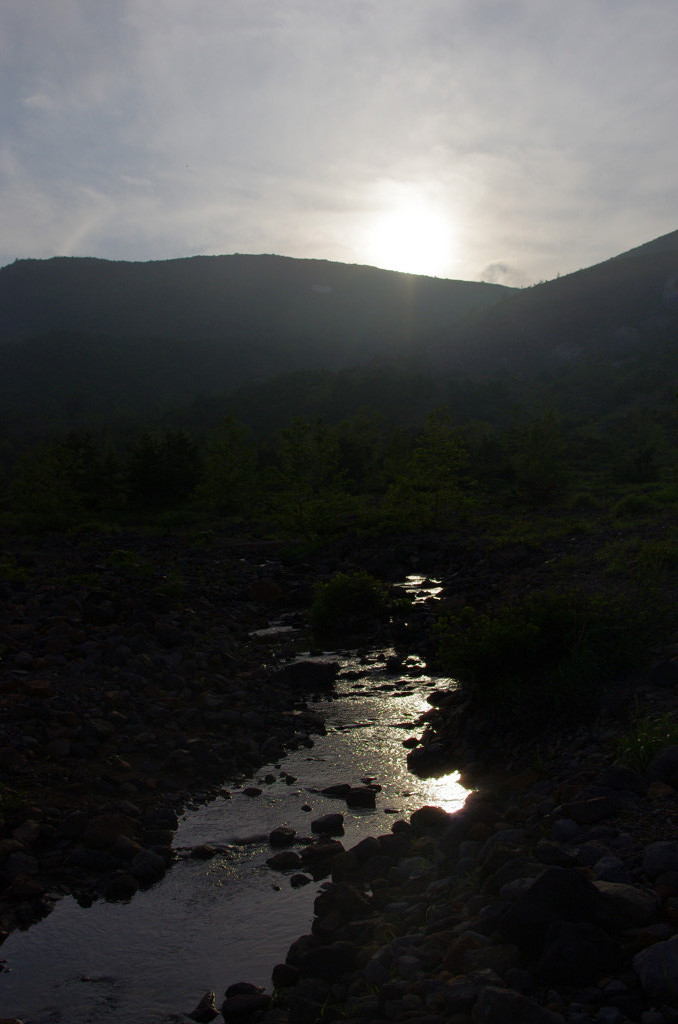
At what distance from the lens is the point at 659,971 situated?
3635mm

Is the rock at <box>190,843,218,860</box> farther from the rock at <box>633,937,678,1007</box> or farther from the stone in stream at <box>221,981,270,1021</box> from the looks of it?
the rock at <box>633,937,678,1007</box>

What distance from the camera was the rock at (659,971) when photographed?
11.7ft

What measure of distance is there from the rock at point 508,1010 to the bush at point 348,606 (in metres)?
11.0

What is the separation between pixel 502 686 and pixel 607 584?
4.55 meters

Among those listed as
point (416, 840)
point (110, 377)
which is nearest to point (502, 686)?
point (416, 840)

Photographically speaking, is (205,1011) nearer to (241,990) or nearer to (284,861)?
(241,990)

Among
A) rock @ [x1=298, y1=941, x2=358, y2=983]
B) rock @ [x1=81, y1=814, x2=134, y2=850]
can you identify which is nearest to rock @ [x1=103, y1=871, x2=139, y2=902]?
rock @ [x1=81, y1=814, x2=134, y2=850]

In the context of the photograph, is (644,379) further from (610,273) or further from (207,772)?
(207,772)

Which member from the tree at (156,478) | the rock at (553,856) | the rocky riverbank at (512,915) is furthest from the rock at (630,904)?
the tree at (156,478)

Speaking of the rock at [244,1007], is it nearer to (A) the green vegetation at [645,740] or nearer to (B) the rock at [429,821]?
(B) the rock at [429,821]

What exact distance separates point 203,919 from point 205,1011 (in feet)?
3.51

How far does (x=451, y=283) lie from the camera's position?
166 meters

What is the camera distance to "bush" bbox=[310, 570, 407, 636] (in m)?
14.7

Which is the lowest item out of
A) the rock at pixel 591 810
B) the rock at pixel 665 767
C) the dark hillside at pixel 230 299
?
the rock at pixel 591 810
